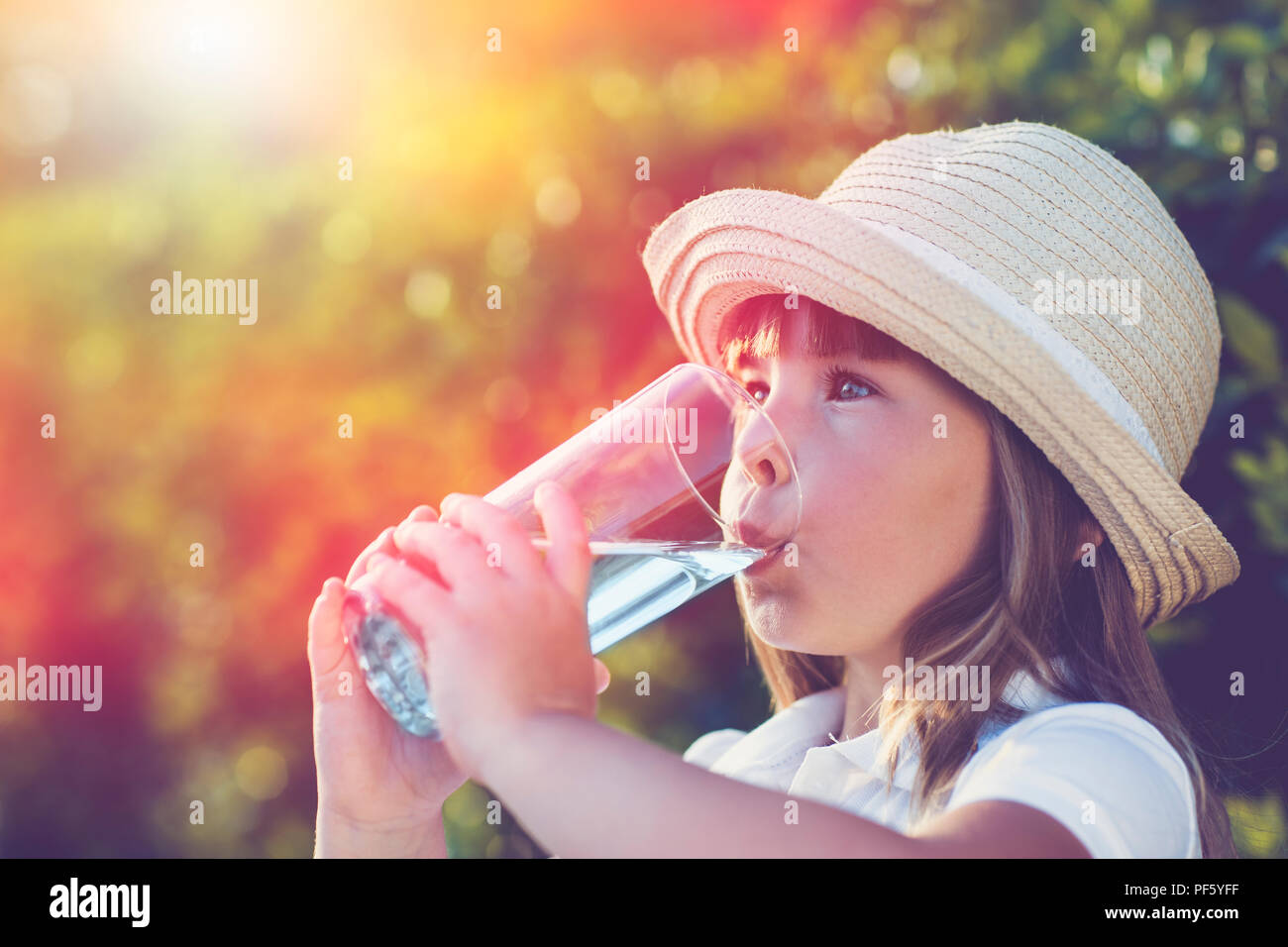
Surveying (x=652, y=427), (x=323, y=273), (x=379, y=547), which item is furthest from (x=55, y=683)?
(x=652, y=427)

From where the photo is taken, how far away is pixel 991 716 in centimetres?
150

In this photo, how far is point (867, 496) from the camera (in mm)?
1547

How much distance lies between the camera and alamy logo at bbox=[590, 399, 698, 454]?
1.42 metres

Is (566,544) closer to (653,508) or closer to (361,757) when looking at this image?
(653,508)

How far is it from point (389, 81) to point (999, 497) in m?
1.48

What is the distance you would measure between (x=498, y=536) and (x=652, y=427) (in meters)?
0.33

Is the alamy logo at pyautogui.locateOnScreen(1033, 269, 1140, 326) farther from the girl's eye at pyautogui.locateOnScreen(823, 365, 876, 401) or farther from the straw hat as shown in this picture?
the girl's eye at pyautogui.locateOnScreen(823, 365, 876, 401)

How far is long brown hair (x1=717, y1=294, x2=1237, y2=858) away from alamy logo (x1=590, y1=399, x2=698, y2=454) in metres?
0.27

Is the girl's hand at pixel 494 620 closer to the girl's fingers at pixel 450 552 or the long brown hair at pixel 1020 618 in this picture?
the girl's fingers at pixel 450 552

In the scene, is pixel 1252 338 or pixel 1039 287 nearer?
pixel 1039 287

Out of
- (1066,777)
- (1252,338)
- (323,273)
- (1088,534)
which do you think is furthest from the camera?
(323,273)

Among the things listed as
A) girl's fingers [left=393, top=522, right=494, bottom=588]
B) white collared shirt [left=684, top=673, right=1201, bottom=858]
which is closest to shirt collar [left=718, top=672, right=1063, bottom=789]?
white collared shirt [left=684, top=673, right=1201, bottom=858]
